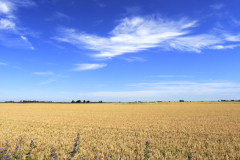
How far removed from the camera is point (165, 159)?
7473 millimetres

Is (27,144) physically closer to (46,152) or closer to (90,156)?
(46,152)

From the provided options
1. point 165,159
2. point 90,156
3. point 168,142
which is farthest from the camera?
point 168,142

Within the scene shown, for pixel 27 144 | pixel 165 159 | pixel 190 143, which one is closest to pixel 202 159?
pixel 165 159

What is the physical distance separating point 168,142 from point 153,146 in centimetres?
136

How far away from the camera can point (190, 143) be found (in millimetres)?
10344

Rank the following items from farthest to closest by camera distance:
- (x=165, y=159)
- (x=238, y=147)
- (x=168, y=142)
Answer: (x=168, y=142) → (x=238, y=147) → (x=165, y=159)

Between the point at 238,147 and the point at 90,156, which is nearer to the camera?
the point at 90,156

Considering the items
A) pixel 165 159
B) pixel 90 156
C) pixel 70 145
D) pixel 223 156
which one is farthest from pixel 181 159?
pixel 70 145

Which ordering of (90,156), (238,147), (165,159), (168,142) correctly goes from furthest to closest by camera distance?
1. (168,142)
2. (238,147)
3. (90,156)
4. (165,159)

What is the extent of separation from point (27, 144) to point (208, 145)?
1058 cm

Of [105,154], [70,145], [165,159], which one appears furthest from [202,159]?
[70,145]

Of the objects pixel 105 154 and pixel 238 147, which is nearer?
pixel 105 154

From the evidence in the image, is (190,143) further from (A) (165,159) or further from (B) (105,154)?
(B) (105,154)

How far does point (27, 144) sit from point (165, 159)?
25.8ft
